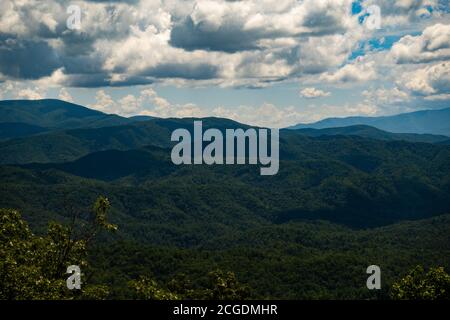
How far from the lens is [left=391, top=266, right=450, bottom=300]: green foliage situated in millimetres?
44281

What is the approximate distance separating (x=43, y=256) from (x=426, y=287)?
3307 centimetres

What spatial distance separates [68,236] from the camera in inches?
1430

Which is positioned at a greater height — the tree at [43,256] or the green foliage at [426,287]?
the tree at [43,256]

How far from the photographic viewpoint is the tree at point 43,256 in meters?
32.3

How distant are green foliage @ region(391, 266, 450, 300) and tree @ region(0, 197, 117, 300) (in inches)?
1054

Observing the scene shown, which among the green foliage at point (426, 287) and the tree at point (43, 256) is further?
the green foliage at point (426, 287)

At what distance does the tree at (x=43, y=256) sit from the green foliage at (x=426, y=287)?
26776 millimetres

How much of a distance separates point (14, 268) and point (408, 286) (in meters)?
34.0

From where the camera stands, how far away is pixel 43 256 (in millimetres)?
37656

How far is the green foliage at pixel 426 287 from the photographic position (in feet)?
145
